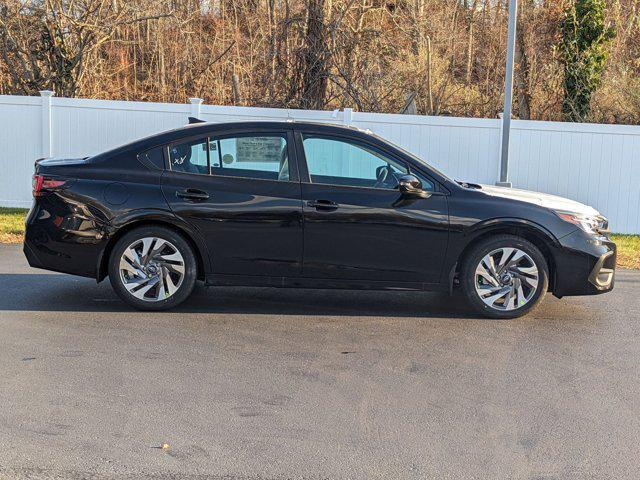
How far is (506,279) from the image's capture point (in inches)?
307

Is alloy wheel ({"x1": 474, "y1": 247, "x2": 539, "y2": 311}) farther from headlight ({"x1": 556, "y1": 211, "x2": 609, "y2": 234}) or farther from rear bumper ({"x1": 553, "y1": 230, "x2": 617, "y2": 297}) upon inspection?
headlight ({"x1": 556, "y1": 211, "x2": 609, "y2": 234})

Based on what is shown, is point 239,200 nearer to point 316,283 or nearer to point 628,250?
point 316,283

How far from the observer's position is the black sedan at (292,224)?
7.67 metres

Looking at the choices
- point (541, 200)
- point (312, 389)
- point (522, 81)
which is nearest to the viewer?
point (312, 389)

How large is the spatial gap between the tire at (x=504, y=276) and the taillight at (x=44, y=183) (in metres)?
3.57

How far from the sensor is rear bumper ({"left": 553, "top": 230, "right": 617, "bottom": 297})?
306 inches

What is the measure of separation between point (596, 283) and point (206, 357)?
11.7ft

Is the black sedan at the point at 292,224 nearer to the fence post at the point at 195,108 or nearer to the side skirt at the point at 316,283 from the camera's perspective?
the side skirt at the point at 316,283

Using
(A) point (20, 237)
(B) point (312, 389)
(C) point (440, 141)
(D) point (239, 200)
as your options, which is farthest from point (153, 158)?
(C) point (440, 141)

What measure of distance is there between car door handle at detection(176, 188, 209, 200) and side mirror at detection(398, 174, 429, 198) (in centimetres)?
166

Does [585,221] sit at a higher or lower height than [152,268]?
higher

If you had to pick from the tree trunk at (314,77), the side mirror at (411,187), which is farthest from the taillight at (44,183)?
the tree trunk at (314,77)

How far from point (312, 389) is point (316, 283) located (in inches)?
83.0

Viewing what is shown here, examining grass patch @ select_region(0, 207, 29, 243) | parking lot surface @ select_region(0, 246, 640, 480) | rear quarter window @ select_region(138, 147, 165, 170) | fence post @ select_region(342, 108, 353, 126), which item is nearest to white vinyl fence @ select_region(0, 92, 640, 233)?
fence post @ select_region(342, 108, 353, 126)
